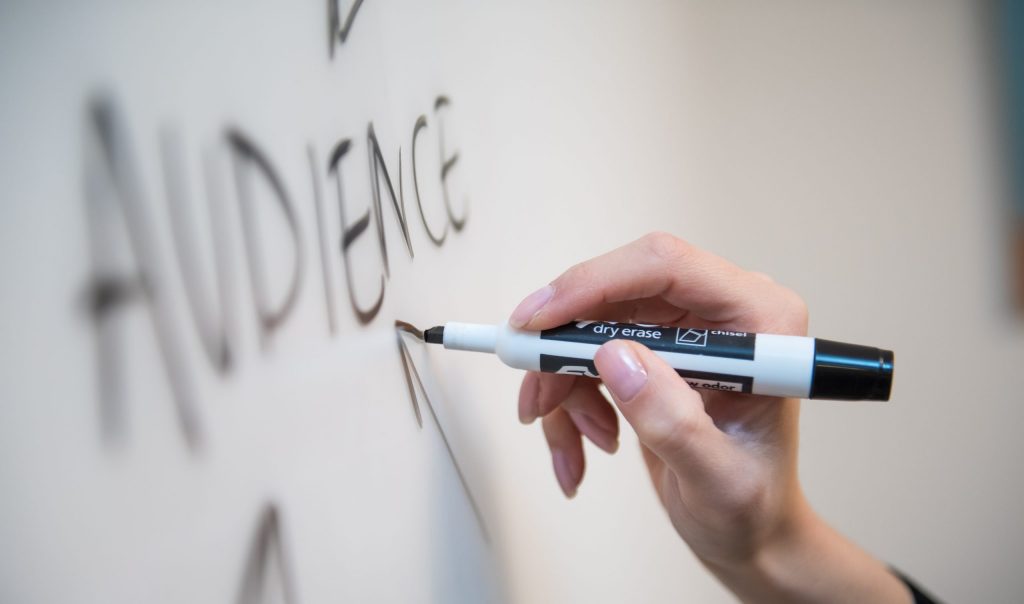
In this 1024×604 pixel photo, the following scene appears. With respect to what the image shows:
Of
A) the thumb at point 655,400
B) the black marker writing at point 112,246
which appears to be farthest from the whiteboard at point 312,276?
the thumb at point 655,400

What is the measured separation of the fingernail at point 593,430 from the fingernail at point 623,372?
0.52 ft

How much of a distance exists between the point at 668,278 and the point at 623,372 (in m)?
0.09

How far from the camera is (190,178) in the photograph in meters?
0.18

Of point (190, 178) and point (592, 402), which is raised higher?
point (190, 178)

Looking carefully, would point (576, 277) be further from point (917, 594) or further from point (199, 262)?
point (917, 594)

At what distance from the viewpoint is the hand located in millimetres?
279

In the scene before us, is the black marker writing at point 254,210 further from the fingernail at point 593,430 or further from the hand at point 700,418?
the fingernail at point 593,430

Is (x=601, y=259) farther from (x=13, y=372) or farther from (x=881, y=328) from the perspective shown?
(x=881, y=328)

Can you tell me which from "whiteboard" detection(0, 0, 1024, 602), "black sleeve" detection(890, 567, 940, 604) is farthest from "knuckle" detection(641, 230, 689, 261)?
"black sleeve" detection(890, 567, 940, 604)

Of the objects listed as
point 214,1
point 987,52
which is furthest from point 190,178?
point 987,52

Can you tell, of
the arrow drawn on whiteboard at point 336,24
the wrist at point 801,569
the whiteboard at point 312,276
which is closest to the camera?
the whiteboard at point 312,276

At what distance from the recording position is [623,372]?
0.89 feet

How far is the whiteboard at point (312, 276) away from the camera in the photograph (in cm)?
15

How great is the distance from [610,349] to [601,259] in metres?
0.07
